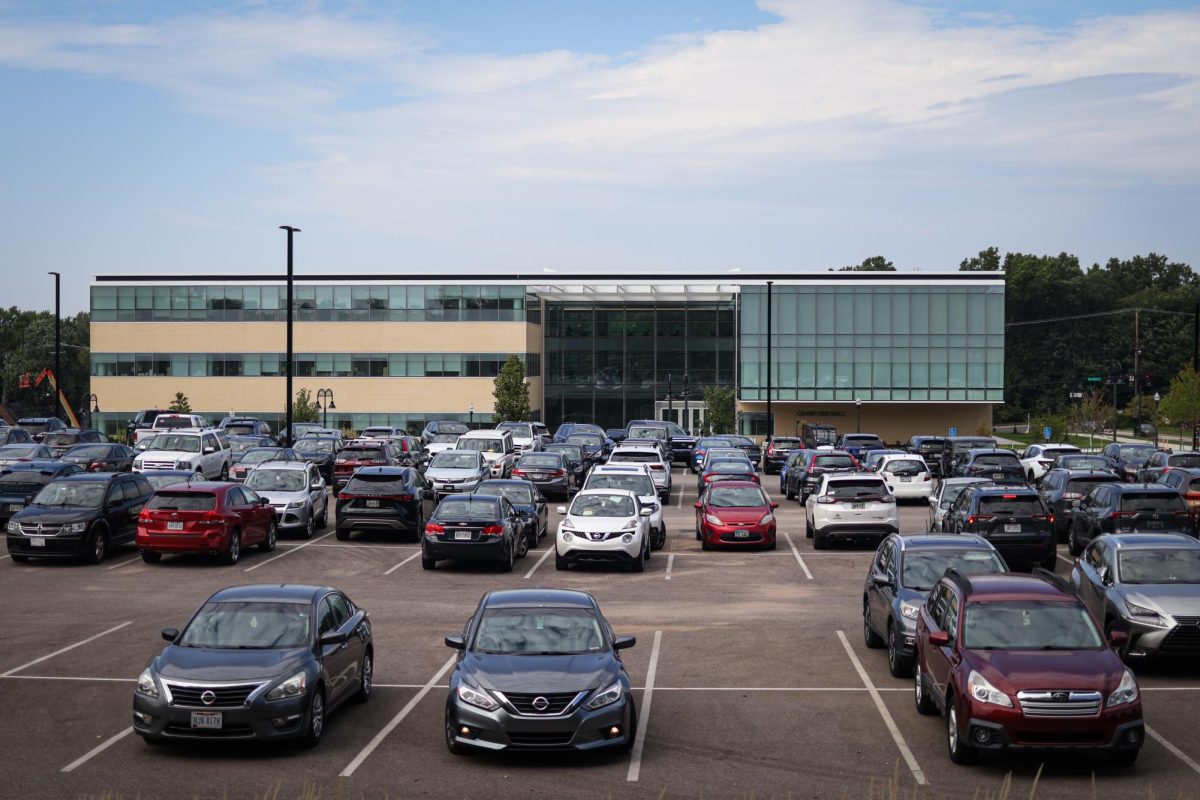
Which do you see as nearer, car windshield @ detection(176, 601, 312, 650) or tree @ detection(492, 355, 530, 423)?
car windshield @ detection(176, 601, 312, 650)

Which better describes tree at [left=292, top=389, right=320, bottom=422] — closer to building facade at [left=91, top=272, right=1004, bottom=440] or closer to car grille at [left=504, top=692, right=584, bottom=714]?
building facade at [left=91, top=272, right=1004, bottom=440]

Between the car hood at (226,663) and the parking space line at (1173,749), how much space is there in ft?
26.4

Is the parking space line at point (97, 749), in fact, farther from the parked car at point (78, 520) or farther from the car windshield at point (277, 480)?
the car windshield at point (277, 480)

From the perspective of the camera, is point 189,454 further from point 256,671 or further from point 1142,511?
point 256,671

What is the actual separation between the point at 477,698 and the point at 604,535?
1359 centimetres

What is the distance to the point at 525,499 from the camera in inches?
1185

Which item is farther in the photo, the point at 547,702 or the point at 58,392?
the point at 58,392

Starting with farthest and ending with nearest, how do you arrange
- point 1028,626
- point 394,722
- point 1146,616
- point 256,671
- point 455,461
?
point 455,461, point 1146,616, point 394,722, point 1028,626, point 256,671

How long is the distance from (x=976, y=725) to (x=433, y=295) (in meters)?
77.4

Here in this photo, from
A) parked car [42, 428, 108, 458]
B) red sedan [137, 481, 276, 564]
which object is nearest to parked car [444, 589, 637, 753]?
red sedan [137, 481, 276, 564]

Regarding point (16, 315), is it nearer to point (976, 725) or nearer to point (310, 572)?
point (310, 572)

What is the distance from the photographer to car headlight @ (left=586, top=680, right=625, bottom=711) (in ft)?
39.9

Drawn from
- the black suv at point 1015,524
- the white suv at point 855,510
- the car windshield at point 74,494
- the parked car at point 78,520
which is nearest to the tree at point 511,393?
the white suv at point 855,510

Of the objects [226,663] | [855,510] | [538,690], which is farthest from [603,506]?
→ [538,690]
